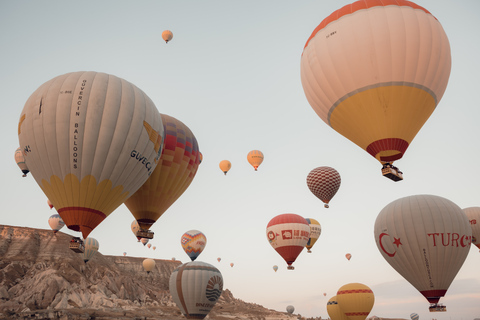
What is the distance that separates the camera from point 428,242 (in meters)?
21.7

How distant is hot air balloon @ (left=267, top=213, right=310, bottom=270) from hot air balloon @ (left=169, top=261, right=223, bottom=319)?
21.6 ft

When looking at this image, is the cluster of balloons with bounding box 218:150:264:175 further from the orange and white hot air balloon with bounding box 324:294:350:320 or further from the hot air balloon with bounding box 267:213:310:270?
the orange and white hot air balloon with bounding box 324:294:350:320

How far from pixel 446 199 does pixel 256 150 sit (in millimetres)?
23626

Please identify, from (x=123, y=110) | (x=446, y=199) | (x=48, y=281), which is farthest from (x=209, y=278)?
(x=48, y=281)

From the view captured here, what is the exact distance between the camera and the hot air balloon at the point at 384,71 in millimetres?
15344

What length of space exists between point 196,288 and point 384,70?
2649 centimetres

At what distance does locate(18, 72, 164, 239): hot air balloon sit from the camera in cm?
1497

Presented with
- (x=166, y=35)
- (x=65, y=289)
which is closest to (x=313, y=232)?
(x=166, y=35)

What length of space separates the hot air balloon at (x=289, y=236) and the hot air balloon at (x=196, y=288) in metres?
6.57

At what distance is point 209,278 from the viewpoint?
3531 centimetres

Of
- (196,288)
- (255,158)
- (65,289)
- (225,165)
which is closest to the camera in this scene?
(196,288)

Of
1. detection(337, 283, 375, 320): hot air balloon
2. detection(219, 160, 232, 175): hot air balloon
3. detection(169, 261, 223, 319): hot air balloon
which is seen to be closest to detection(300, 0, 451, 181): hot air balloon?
detection(337, 283, 375, 320): hot air balloon

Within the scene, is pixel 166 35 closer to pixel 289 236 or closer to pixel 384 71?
pixel 289 236

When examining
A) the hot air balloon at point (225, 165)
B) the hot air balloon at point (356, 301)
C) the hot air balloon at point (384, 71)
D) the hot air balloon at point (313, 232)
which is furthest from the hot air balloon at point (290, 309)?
the hot air balloon at point (384, 71)
